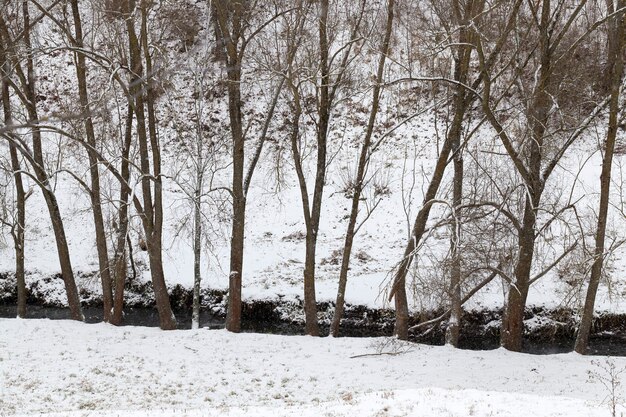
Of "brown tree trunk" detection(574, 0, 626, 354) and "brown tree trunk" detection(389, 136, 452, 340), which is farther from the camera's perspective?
"brown tree trunk" detection(389, 136, 452, 340)

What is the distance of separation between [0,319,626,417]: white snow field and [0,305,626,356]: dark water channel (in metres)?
3.05

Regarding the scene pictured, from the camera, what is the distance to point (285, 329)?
18609 mm

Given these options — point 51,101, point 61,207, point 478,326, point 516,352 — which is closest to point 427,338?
point 478,326

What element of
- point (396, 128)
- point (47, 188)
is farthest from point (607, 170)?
point (47, 188)

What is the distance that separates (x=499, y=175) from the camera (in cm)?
1664

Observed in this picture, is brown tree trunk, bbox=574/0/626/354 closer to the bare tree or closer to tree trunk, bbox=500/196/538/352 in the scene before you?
tree trunk, bbox=500/196/538/352

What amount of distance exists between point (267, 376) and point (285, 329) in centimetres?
635

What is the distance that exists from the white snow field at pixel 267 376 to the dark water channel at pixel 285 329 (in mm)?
3053

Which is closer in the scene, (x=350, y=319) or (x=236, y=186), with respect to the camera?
(x=236, y=186)

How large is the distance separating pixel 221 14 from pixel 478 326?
11.1 m

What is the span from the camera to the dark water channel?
16.2 metres

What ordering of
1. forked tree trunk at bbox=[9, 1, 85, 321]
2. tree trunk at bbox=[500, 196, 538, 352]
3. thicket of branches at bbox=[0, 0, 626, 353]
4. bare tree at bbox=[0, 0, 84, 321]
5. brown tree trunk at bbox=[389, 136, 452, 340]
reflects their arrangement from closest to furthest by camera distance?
1. thicket of branches at bbox=[0, 0, 626, 353]
2. tree trunk at bbox=[500, 196, 538, 352]
3. brown tree trunk at bbox=[389, 136, 452, 340]
4. bare tree at bbox=[0, 0, 84, 321]
5. forked tree trunk at bbox=[9, 1, 85, 321]

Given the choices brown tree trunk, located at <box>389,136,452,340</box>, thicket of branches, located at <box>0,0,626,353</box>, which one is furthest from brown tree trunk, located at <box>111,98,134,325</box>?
brown tree trunk, located at <box>389,136,452,340</box>

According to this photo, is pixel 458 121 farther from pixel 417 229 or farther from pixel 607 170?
pixel 607 170
